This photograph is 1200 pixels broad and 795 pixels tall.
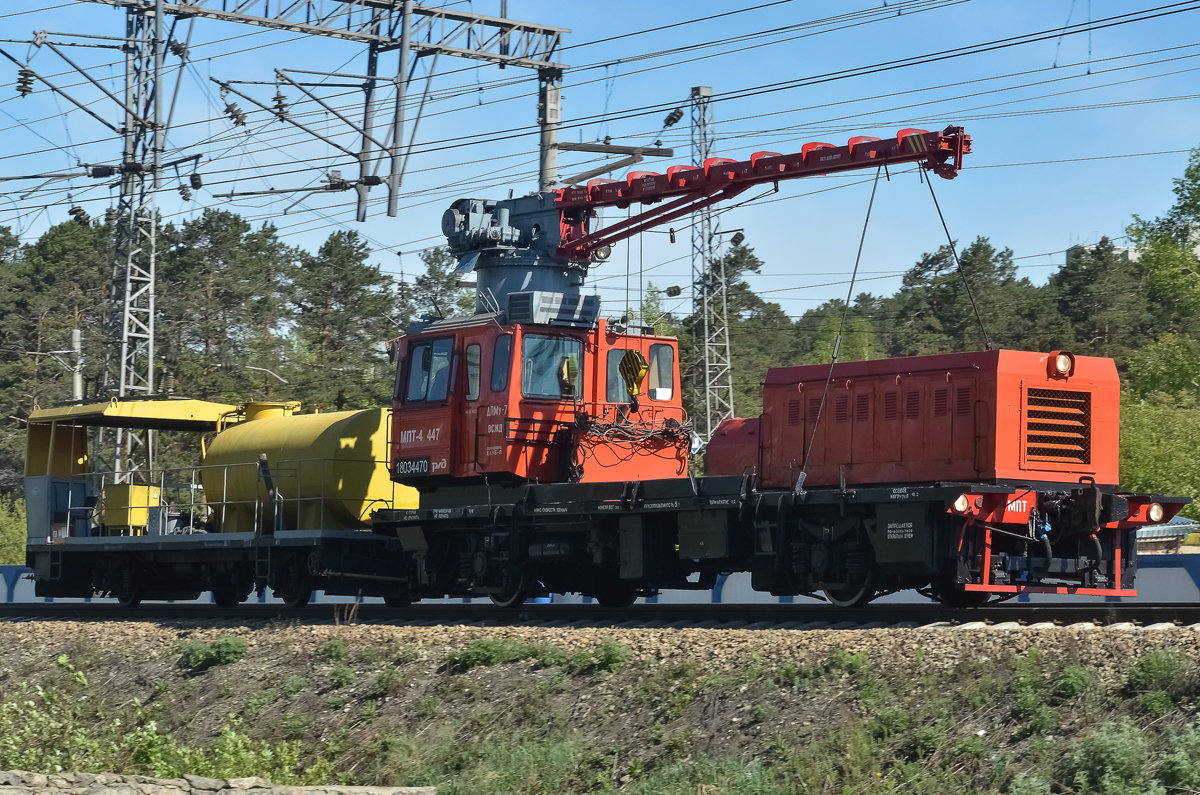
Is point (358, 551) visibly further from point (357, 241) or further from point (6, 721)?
point (357, 241)

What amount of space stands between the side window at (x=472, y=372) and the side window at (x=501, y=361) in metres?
0.38

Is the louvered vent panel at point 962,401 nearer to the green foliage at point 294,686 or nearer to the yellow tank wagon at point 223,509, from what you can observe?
the green foliage at point 294,686

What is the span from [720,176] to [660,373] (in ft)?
11.1

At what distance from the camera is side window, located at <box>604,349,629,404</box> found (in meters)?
19.1

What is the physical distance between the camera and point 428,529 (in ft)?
64.0

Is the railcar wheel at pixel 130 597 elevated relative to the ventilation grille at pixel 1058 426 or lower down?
lower down

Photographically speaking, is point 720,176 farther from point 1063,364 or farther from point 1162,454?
point 1162,454

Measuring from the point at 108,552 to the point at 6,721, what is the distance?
911cm

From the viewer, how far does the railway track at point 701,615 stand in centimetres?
1373

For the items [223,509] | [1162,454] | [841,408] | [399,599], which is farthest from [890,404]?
[1162,454]

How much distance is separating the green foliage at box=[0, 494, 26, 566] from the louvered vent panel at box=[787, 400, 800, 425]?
4204cm

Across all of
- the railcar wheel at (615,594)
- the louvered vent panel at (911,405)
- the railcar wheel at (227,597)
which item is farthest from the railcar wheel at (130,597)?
the louvered vent panel at (911,405)

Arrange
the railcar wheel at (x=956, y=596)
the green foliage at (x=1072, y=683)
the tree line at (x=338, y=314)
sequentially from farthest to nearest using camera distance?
the tree line at (x=338, y=314) → the railcar wheel at (x=956, y=596) → the green foliage at (x=1072, y=683)

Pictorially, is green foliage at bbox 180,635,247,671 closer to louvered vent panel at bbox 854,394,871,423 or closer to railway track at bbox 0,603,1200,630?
railway track at bbox 0,603,1200,630
